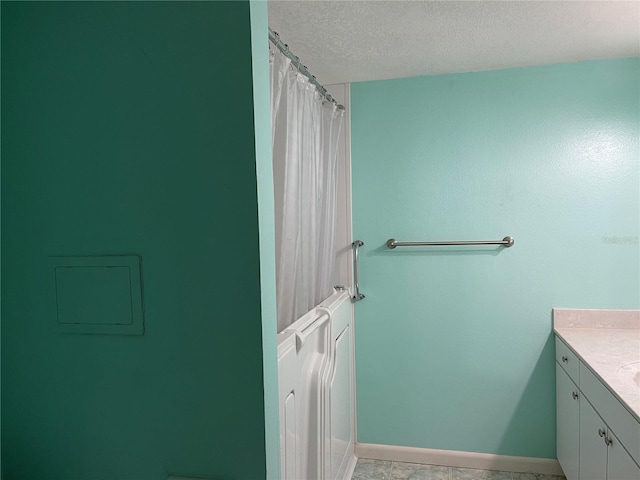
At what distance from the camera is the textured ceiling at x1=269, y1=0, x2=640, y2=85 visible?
1679 mm

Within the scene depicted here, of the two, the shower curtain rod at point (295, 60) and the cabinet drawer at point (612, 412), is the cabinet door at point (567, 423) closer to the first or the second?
the cabinet drawer at point (612, 412)

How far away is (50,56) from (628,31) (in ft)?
7.05

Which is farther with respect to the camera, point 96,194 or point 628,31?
point 628,31

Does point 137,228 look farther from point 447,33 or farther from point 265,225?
point 447,33

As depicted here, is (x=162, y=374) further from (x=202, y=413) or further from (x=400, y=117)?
(x=400, y=117)

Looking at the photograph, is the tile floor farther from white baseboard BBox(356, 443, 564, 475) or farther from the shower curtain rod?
the shower curtain rod

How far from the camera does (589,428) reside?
6.06ft

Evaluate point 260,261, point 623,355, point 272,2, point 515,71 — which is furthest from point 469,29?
point 260,261

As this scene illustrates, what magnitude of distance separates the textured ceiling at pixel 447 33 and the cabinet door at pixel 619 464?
152 cm

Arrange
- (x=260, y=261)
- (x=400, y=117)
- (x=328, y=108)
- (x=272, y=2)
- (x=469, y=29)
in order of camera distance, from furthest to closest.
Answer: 1. (x=400, y=117)
2. (x=328, y=108)
3. (x=469, y=29)
4. (x=272, y=2)
5. (x=260, y=261)

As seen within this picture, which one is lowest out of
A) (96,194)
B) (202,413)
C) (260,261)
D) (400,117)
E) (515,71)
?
(202,413)

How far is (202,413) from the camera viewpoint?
0.71 metres

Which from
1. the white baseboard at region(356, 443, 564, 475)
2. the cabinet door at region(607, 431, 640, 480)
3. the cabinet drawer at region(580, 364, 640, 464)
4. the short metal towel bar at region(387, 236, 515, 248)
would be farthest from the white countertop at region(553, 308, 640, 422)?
the white baseboard at region(356, 443, 564, 475)

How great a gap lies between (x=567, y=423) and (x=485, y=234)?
0.97m
